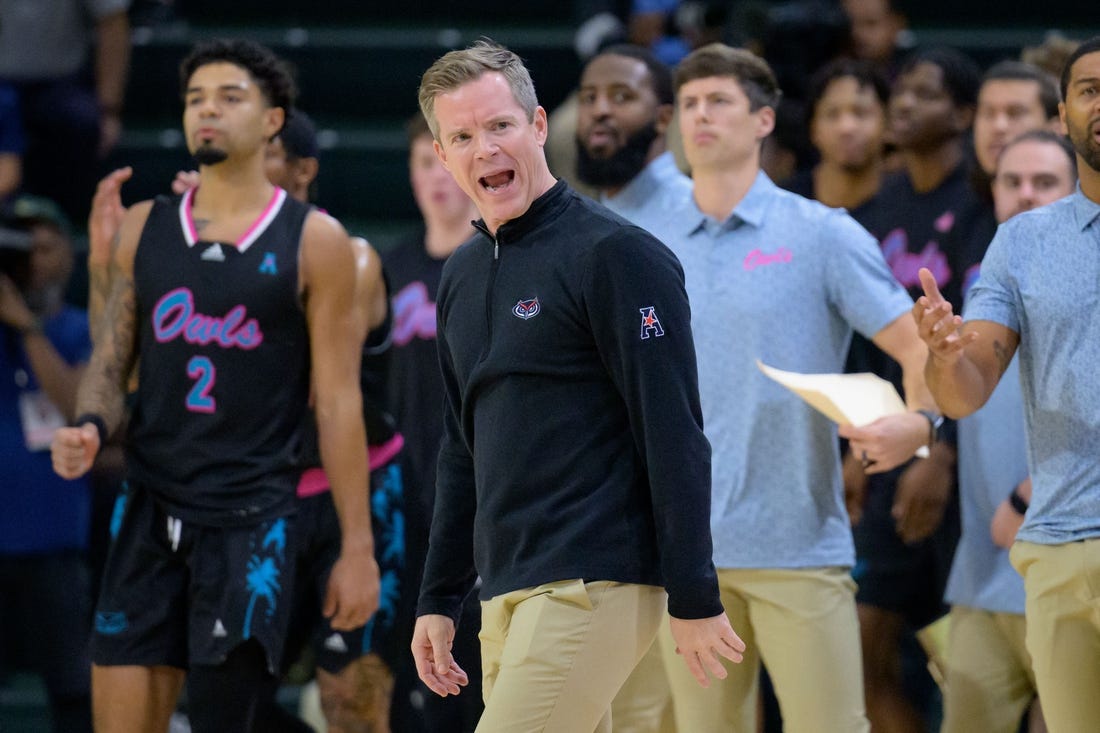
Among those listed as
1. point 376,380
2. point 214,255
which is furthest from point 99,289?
point 376,380

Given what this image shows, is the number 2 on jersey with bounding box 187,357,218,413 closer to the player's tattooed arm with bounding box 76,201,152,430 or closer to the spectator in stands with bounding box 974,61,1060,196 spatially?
the player's tattooed arm with bounding box 76,201,152,430

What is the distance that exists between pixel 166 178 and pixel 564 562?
246 inches

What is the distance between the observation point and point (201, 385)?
15.1 feet

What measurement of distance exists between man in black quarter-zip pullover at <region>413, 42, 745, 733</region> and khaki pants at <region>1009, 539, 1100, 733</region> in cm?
92

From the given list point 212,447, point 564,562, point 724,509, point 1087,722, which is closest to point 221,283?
point 212,447

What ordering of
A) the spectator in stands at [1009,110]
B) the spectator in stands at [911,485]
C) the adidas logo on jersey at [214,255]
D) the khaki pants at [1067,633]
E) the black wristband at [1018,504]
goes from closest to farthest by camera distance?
the khaki pants at [1067,633] < the black wristband at [1018,504] < the adidas logo on jersey at [214,255] < the spectator in stands at [911,485] < the spectator in stands at [1009,110]

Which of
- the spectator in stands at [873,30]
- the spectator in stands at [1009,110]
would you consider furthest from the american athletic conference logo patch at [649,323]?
the spectator in stands at [873,30]

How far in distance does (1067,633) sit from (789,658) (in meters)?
0.96

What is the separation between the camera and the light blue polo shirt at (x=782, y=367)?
4.59 m

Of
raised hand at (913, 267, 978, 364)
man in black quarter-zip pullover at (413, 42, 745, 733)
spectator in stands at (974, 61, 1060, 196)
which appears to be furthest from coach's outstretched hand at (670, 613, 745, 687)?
spectator in stands at (974, 61, 1060, 196)

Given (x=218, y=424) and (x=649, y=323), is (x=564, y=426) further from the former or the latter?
(x=218, y=424)

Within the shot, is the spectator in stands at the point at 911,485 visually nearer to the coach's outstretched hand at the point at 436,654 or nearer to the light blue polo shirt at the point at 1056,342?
the light blue polo shirt at the point at 1056,342

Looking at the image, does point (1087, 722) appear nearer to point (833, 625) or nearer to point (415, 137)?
point (833, 625)

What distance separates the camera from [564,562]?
10.6 ft
